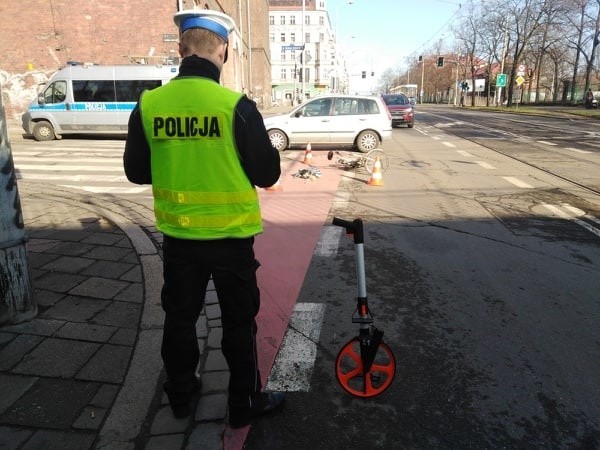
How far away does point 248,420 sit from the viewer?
8.64ft

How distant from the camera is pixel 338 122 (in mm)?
14602

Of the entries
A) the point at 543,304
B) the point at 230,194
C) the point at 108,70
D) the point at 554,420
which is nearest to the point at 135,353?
the point at 230,194

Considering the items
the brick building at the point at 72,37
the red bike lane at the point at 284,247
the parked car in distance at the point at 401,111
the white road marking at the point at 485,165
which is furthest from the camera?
the parked car in distance at the point at 401,111

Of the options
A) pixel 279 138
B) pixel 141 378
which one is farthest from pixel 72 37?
pixel 141 378

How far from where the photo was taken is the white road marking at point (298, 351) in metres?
3.06

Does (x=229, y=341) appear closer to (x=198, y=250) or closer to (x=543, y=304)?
(x=198, y=250)

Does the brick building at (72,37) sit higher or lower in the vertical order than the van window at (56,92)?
higher

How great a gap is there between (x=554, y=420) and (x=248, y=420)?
1740 mm

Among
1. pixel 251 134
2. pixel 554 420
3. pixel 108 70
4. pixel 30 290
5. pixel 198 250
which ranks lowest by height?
pixel 554 420

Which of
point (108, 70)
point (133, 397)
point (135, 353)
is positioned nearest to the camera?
point (133, 397)

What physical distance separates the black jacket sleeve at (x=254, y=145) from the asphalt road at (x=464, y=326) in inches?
55.5

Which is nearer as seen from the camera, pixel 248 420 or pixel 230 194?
→ pixel 230 194

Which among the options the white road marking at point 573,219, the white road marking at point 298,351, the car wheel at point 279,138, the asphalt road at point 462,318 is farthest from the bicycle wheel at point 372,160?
the white road marking at point 298,351

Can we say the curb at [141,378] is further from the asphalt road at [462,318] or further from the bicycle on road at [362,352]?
the bicycle on road at [362,352]
